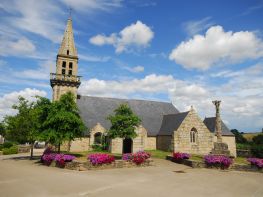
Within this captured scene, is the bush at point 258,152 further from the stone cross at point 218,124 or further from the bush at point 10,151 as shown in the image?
the bush at point 10,151

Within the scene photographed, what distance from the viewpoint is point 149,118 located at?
3778cm

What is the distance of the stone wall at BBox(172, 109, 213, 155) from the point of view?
31.5m

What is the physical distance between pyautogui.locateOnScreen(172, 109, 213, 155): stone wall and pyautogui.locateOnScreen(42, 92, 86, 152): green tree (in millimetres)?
14700

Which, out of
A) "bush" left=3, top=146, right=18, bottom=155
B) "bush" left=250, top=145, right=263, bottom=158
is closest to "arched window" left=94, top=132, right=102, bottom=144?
"bush" left=3, top=146, right=18, bottom=155

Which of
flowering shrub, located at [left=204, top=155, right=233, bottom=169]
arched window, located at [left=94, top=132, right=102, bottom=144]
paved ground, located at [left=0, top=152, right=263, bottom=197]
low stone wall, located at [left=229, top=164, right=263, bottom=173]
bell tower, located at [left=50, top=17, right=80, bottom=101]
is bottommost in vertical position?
paved ground, located at [left=0, top=152, right=263, bottom=197]

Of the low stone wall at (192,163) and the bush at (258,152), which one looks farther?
the bush at (258,152)

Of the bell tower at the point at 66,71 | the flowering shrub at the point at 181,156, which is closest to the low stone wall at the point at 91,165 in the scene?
the flowering shrub at the point at 181,156

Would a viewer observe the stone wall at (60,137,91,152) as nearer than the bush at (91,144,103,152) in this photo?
Yes

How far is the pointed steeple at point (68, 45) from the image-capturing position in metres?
34.5

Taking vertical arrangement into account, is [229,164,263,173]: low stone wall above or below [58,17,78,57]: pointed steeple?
below

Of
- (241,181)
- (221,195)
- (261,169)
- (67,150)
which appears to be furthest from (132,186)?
(67,150)

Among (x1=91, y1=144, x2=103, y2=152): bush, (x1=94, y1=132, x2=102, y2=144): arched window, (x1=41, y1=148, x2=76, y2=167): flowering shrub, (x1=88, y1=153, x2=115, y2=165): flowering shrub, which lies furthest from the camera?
(x1=94, y1=132, x2=102, y2=144): arched window

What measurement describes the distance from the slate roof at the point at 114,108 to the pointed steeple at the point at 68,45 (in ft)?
23.1

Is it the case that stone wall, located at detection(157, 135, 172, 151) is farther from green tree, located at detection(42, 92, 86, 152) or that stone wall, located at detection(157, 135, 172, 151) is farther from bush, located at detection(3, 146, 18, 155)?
bush, located at detection(3, 146, 18, 155)
